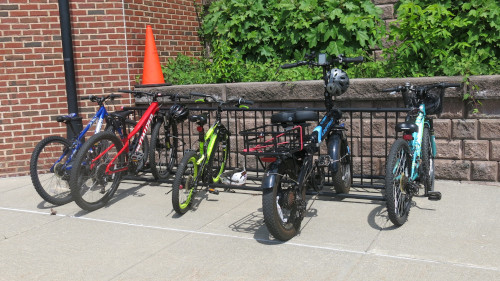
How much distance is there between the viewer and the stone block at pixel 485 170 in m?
6.23

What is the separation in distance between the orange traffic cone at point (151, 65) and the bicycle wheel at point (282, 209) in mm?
3962

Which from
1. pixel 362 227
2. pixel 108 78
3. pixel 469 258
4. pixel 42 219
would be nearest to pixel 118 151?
pixel 42 219

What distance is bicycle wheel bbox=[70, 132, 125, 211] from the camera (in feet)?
17.7

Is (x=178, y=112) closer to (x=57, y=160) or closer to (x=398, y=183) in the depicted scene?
(x=57, y=160)

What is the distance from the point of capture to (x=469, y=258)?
4078 millimetres

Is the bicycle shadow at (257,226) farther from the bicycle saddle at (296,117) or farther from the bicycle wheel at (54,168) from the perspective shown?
the bicycle wheel at (54,168)

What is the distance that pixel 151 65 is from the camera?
811 centimetres

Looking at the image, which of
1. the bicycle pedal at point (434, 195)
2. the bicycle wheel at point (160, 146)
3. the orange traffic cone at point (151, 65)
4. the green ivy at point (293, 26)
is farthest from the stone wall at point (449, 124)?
the orange traffic cone at point (151, 65)

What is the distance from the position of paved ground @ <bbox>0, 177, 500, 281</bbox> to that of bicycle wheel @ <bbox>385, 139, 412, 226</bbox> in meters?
0.15

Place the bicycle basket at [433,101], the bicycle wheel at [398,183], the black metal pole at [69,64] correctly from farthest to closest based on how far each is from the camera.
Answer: the black metal pole at [69,64], the bicycle basket at [433,101], the bicycle wheel at [398,183]

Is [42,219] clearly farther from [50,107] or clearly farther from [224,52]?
[224,52]

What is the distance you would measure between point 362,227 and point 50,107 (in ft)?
16.4

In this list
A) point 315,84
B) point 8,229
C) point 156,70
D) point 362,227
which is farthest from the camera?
point 156,70

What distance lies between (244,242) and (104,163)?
201cm
